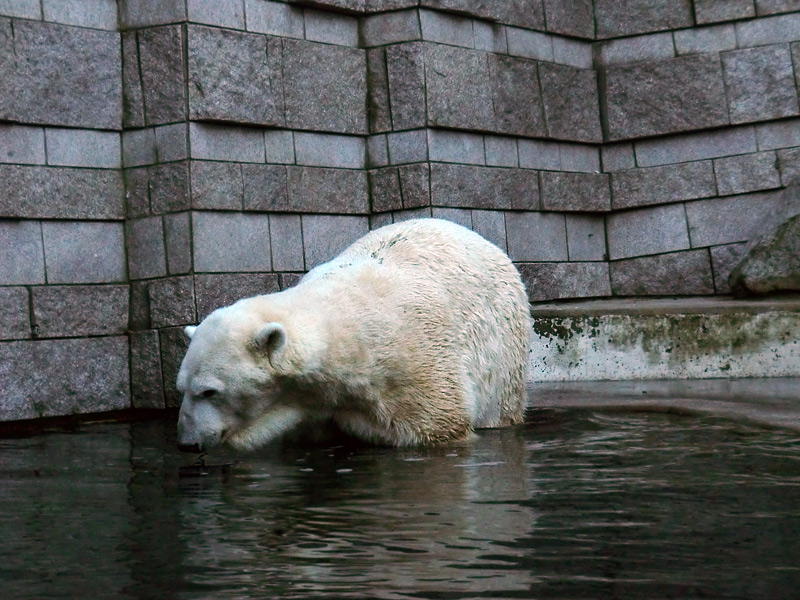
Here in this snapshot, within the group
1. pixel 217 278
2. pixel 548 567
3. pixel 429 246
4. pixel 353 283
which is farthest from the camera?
pixel 217 278

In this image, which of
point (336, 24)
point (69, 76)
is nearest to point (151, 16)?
point (69, 76)

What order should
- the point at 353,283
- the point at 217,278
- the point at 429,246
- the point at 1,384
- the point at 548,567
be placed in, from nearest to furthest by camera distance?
the point at 548,567 < the point at 353,283 < the point at 429,246 < the point at 1,384 < the point at 217,278

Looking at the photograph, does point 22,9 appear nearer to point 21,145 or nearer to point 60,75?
point 60,75

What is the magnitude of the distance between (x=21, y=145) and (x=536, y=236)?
4075 millimetres

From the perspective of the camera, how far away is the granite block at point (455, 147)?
8.45m

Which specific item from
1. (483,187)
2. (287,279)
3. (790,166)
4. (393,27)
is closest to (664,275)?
(790,166)

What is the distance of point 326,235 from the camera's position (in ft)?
27.1

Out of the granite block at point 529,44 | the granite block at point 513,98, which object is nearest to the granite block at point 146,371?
the granite block at point 513,98

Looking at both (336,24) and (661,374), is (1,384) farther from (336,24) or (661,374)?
(661,374)

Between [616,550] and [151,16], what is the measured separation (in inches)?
221

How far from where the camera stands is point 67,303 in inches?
290

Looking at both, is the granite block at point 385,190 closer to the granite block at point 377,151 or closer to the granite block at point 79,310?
the granite block at point 377,151

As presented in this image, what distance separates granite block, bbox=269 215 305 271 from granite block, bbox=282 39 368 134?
656mm

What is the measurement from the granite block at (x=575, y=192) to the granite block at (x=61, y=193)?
11.5 ft
